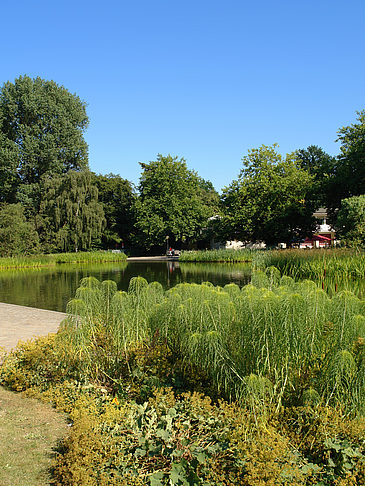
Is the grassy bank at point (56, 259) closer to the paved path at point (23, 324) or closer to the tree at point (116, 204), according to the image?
the tree at point (116, 204)

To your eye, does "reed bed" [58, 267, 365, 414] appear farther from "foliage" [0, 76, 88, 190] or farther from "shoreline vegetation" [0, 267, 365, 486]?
"foliage" [0, 76, 88, 190]

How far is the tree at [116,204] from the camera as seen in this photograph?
5150cm

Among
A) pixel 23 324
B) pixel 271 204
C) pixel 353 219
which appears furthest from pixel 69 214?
pixel 23 324

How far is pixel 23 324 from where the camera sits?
890cm

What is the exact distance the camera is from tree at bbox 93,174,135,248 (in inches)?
2028

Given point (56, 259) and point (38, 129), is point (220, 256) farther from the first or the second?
point (38, 129)

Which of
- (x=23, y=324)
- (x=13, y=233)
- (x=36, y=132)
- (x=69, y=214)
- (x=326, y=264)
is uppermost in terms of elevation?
(x=36, y=132)

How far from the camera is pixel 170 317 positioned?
4711 mm

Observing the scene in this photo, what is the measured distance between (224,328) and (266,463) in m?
1.58

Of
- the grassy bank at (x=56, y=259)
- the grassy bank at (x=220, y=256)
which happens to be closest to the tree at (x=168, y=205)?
the grassy bank at (x=56, y=259)

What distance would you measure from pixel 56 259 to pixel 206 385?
3765 cm

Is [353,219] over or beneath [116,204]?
beneath

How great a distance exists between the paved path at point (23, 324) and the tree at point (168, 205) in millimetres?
35408

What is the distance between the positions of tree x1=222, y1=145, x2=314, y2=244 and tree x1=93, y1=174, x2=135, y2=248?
18.4 m
